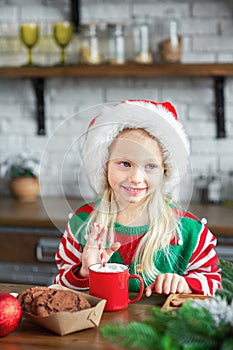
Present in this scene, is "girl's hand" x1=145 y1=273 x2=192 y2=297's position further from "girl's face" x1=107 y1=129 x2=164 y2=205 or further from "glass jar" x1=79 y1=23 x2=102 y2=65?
"glass jar" x1=79 y1=23 x2=102 y2=65

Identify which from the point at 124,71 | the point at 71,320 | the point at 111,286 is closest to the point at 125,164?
the point at 111,286

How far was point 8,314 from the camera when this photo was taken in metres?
1.33

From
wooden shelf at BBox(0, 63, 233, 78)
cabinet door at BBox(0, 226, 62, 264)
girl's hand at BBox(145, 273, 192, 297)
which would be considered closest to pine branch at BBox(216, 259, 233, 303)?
girl's hand at BBox(145, 273, 192, 297)

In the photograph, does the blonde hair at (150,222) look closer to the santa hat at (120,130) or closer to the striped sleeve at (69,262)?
the santa hat at (120,130)

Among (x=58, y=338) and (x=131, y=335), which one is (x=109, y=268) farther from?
(x=131, y=335)

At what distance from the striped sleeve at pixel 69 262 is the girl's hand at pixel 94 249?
0.04m

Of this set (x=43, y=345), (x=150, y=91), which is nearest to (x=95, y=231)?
(x=43, y=345)

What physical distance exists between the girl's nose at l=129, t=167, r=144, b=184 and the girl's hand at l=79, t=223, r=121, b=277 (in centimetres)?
15

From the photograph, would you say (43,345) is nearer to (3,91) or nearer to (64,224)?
(64,224)

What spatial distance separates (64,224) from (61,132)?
28cm

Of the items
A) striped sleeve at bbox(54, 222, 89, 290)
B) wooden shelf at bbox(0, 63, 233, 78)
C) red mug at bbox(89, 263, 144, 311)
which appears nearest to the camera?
red mug at bbox(89, 263, 144, 311)

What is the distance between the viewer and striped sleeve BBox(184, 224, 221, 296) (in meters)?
1.74

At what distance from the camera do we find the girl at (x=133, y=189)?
1.59 metres

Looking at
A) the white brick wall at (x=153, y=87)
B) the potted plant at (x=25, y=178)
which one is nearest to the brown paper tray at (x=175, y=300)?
the white brick wall at (x=153, y=87)
